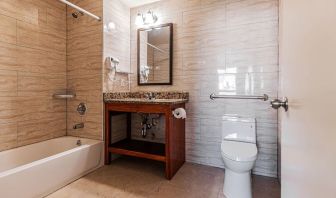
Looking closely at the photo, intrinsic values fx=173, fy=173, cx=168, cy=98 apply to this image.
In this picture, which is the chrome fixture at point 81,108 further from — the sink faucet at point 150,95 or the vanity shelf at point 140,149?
the sink faucet at point 150,95

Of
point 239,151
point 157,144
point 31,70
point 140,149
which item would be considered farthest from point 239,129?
point 31,70

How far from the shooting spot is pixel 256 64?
204 centimetres

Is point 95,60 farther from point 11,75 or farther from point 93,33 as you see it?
point 11,75

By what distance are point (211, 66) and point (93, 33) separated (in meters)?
1.64

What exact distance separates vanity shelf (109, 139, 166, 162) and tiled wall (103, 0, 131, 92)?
79cm

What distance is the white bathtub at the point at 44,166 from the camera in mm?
1404

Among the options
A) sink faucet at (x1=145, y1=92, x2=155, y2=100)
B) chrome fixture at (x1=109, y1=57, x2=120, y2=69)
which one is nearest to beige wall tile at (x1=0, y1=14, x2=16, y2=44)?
chrome fixture at (x1=109, y1=57, x2=120, y2=69)

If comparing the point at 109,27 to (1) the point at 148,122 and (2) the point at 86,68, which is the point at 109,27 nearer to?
(2) the point at 86,68

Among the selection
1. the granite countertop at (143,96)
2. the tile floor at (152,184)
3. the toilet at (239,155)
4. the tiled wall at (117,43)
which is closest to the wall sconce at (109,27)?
the tiled wall at (117,43)

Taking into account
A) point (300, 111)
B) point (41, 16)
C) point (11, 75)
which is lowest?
point (300, 111)

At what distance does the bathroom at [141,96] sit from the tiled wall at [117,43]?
2cm

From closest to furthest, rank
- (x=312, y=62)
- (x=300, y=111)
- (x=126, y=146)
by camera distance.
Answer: (x=312, y=62)
(x=300, y=111)
(x=126, y=146)

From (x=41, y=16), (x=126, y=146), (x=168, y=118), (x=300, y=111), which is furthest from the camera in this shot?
(x=126, y=146)

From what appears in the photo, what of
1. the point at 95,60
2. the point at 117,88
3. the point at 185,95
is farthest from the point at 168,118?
the point at 95,60
